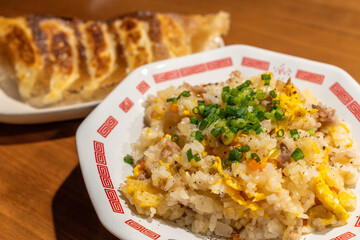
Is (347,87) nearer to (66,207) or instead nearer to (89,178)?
(89,178)

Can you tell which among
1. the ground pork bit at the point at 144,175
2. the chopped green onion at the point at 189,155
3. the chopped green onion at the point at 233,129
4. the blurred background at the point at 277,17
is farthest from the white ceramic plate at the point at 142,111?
the blurred background at the point at 277,17

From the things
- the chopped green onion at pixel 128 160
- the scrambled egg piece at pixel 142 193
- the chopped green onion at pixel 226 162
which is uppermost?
the chopped green onion at pixel 226 162

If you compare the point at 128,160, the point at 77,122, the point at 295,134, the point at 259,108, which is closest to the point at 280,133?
the point at 295,134

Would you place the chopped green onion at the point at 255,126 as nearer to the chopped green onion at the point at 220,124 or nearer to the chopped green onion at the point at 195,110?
the chopped green onion at the point at 220,124

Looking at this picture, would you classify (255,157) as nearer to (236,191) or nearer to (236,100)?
(236,191)

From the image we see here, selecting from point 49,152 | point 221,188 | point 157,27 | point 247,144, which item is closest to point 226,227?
point 221,188

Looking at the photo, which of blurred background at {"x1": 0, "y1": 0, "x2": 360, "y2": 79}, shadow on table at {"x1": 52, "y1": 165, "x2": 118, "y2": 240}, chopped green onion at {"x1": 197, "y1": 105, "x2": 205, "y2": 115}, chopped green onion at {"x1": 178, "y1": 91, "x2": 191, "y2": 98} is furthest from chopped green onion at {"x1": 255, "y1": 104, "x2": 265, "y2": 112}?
blurred background at {"x1": 0, "y1": 0, "x2": 360, "y2": 79}
